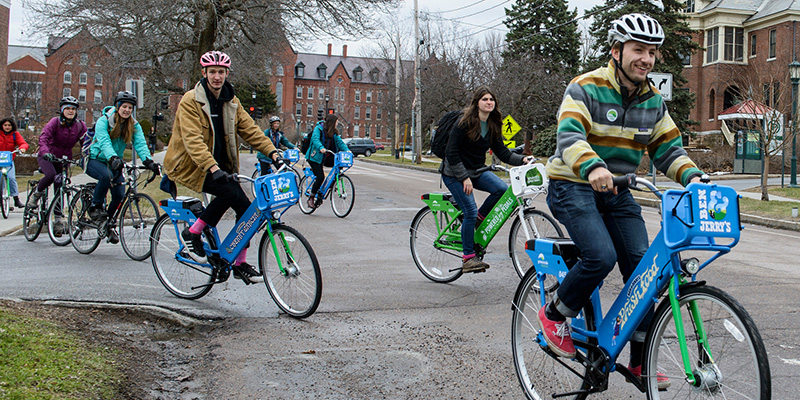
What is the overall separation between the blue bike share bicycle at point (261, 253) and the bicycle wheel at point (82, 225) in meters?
2.82

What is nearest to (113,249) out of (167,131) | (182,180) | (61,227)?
(61,227)

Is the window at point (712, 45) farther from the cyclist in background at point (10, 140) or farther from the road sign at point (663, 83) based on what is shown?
the cyclist in background at point (10, 140)

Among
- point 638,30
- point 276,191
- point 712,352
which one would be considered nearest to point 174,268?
point 276,191

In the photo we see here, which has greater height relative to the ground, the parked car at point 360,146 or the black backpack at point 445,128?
the parked car at point 360,146

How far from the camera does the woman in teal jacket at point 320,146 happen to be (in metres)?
13.9

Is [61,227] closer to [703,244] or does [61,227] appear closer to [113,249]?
[113,249]

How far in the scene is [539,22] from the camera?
51281 millimetres

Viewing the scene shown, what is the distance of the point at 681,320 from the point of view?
2943 millimetres

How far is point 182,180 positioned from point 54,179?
16.3 feet

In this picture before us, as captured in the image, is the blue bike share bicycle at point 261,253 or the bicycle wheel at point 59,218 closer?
the blue bike share bicycle at point 261,253

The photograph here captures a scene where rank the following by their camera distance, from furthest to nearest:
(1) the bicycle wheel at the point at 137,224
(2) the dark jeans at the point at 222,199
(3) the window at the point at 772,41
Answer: (3) the window at the point at 772,41, (1) the bicycle wheel at the point at 137,224, (2) the dark jeans at the point at 222,199

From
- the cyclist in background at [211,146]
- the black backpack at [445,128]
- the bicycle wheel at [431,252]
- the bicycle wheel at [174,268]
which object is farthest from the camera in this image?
the bicycle wheel at [431,252]

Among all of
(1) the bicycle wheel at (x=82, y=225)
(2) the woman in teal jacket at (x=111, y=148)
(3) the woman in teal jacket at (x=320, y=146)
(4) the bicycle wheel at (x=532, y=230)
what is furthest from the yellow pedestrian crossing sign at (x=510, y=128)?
(4) the bicycle wheel at (x=532, y=230)

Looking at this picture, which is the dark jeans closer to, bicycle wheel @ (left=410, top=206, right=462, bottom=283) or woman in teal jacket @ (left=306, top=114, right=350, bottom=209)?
bicycle wheel @ (left=410, top=206, right=462, bottom=283)
